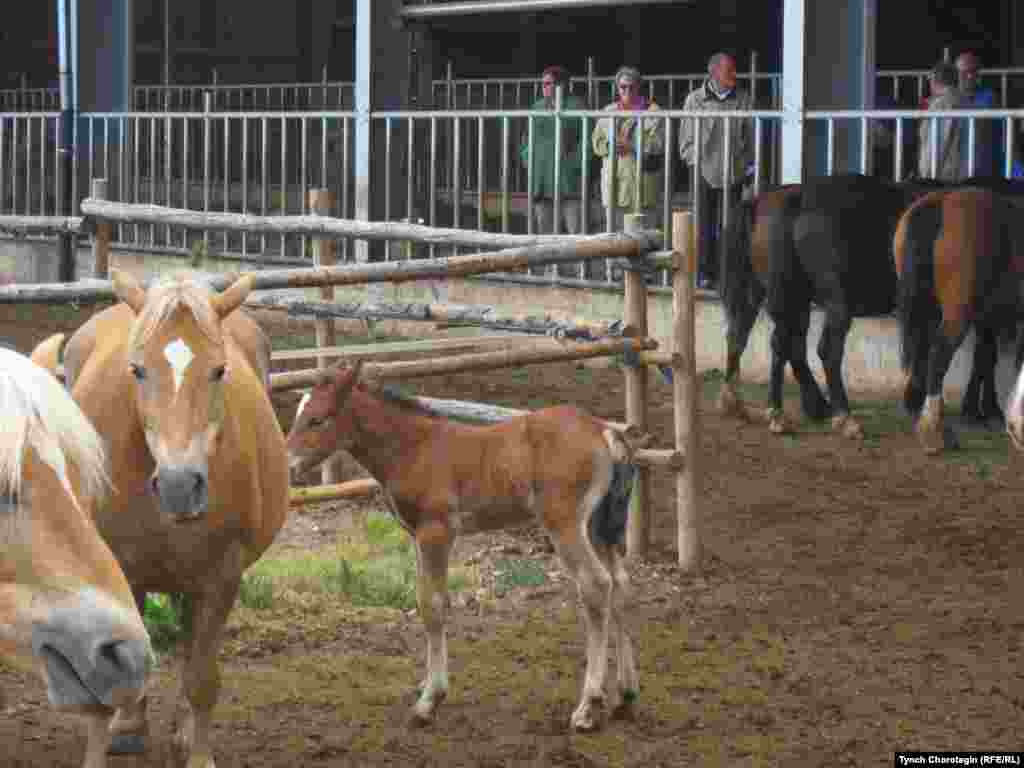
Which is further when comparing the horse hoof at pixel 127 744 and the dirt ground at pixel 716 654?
the dirt ground at pixel 716 654

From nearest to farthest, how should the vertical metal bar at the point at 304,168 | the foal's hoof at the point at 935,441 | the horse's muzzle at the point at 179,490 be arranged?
the horse's muzzle at the point at 179,490, the foal's hoof at the point at 935,441, the vertical metal bar at the point at 304,168

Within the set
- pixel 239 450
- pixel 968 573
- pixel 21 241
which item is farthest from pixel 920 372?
pixel 21 241

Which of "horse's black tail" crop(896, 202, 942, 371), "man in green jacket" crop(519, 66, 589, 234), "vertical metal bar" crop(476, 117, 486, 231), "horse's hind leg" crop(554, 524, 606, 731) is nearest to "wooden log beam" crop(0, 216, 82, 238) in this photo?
"vertical metal bar" crop(476, 117, 486, 231)

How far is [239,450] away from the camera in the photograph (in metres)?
5.54

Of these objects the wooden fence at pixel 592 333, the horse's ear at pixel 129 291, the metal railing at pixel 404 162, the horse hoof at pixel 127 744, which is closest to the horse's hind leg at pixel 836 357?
the metal railing at pixel 404 162

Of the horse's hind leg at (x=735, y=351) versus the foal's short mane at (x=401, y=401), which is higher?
the foal's short mane at (x=401, y=401)

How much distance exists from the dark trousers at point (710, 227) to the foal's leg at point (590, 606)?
7.23 metres

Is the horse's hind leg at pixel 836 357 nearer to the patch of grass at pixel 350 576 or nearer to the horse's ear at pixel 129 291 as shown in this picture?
the patch of grass at pixel 350 576

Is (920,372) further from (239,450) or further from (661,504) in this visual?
(239,450)

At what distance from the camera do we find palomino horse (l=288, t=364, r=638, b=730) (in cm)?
618

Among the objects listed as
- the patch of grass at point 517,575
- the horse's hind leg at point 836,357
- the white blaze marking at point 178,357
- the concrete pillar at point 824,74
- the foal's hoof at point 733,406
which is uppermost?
the concrete pillar at point 824,74

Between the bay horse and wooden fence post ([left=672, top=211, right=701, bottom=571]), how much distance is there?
11.0 ft

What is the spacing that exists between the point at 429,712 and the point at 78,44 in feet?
44.5

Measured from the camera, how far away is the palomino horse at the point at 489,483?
618 cm
